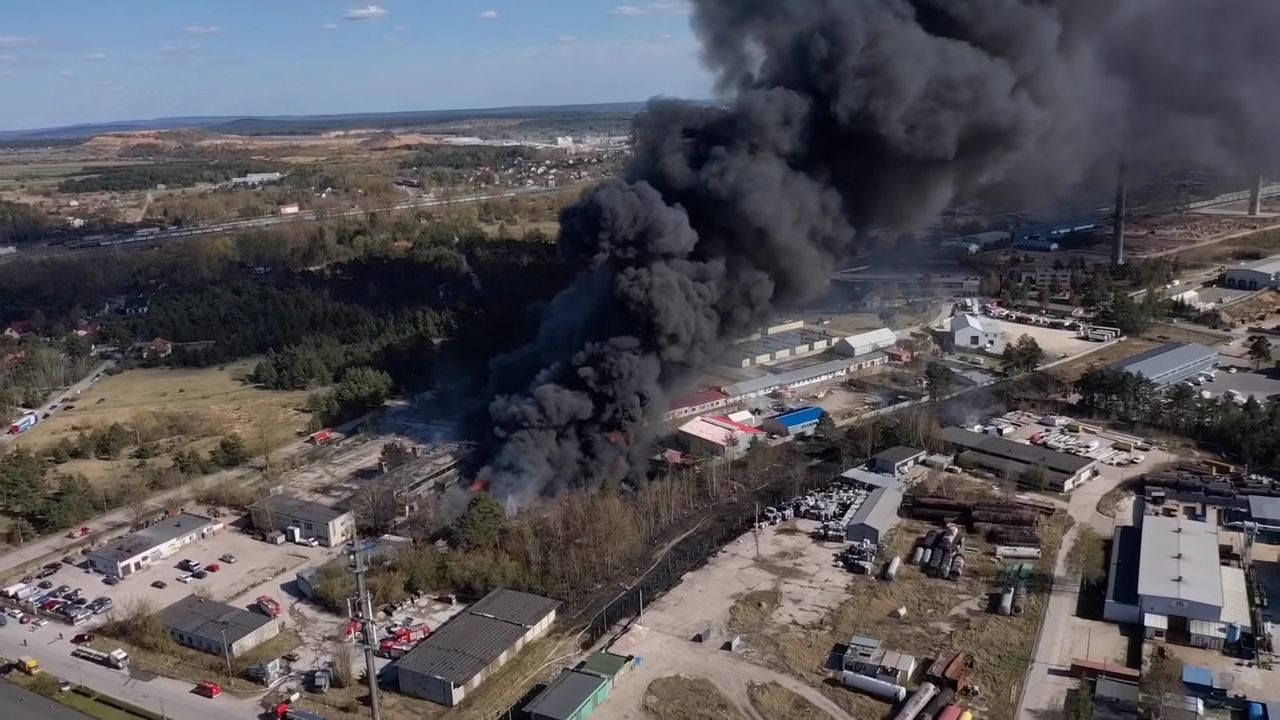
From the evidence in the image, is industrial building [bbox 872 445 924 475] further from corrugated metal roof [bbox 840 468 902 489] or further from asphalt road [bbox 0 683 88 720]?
asphalt road [bbox 0 683 88 720]

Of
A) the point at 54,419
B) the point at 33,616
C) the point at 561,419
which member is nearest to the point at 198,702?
the point at 33,616

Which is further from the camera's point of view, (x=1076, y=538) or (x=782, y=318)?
(x=782, y=318)

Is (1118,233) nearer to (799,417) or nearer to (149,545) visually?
(799,417)

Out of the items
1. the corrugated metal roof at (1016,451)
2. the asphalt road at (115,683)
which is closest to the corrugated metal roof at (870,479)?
the corrugated metal roof at (1016,451)

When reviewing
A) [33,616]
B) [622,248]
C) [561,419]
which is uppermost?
[622,248]

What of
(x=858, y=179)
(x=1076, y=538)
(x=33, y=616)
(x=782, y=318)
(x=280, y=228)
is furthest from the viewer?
(x=280, y=228)

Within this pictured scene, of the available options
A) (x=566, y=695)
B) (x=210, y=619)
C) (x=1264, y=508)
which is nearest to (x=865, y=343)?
(x=1264, y=508)

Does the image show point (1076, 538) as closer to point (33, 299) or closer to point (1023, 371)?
point (1023, 371)
